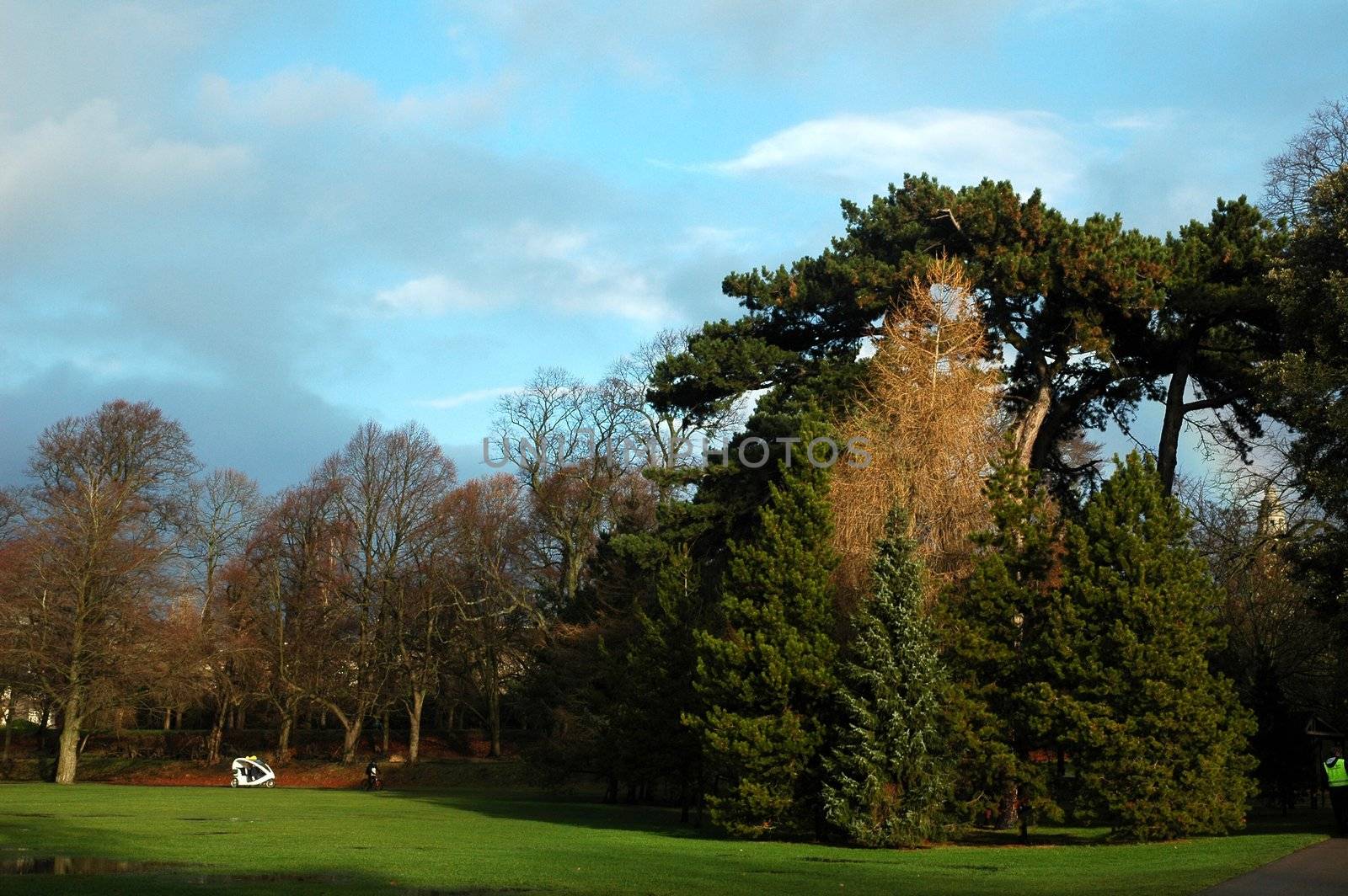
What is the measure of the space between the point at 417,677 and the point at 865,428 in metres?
42.1

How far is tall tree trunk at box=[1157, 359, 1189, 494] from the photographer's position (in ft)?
121

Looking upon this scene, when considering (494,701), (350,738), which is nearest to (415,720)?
(350,738)

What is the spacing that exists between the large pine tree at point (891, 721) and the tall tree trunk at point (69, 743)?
42.1 m

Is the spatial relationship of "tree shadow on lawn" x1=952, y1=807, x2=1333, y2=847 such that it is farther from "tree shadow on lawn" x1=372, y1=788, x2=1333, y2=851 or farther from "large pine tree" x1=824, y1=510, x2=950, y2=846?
"large pine tree" x1=824, y1=510, x2=950, y2=846

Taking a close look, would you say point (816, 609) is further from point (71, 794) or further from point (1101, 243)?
point (71, 794)

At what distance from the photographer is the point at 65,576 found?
184 ft

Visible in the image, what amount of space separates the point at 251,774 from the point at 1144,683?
4547cm

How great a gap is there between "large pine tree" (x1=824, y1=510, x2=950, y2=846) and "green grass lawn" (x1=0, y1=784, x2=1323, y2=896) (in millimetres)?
928

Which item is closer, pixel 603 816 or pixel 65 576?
pixel 603 816

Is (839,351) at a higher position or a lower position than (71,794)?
higher

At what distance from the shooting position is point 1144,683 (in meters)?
26.0

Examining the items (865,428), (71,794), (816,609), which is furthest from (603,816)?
(71,794)

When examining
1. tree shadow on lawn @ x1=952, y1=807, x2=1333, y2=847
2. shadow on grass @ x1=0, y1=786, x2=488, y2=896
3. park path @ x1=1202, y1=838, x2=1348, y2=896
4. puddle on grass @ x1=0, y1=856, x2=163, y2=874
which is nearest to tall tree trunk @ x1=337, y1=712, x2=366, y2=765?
shadow on grass @ x1=0, y1=786, x2=488, y2=896

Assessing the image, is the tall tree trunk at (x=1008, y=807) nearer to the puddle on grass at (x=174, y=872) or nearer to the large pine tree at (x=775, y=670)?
the large pine tree at (x=775, y=670)
